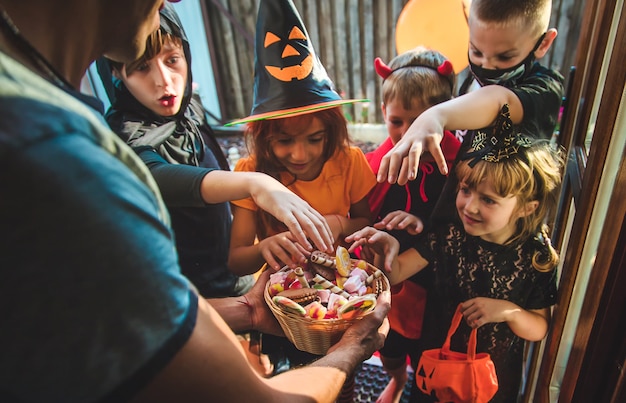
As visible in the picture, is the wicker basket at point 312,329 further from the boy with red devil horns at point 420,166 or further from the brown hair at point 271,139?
the boy with red devil horns at point 420,166

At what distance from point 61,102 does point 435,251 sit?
1.03 metres

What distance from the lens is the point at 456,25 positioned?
1.54 m

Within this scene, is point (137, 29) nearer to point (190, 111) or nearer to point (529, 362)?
point (190, 111)

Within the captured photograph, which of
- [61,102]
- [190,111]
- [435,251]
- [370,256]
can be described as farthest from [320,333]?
[190,111]

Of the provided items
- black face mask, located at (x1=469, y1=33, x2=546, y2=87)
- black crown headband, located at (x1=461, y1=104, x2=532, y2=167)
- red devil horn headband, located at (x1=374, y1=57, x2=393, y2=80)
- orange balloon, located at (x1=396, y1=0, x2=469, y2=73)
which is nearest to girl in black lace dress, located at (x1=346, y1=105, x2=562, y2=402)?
black crown headband, located at (x1=461, y1=104, x2=532, y2=167)

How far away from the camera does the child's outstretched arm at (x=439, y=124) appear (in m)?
0.85

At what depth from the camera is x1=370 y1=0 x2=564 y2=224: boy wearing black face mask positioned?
96cm

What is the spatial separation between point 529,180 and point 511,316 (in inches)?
15.4

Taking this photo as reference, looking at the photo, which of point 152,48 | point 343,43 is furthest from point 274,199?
point 343,43

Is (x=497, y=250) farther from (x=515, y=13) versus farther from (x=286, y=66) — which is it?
(x=286, y=66)

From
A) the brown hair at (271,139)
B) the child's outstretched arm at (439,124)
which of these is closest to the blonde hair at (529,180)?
the child's outstretched arm at (439,124)

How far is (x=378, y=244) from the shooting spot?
114 centimetres

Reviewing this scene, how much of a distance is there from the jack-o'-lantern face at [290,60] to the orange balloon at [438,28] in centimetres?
78

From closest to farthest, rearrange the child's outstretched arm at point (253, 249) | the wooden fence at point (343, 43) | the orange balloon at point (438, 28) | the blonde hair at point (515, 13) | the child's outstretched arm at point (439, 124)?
the child's outstretched arm at point (439, 124)
the blonde hair at point (515, 13)
the child's outstretched arm at point (253, 249)
the orange balloon at point (438, 28)
the wooden fence at point (343, 43)
